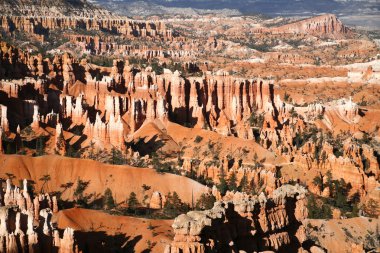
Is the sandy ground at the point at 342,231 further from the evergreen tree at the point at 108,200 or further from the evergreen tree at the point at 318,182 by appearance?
the evergreen tree at the point at 108,200

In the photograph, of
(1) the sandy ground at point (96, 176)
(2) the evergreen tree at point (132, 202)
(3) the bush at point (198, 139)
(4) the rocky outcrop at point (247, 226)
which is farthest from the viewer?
(3) the bush at point (198, 139)

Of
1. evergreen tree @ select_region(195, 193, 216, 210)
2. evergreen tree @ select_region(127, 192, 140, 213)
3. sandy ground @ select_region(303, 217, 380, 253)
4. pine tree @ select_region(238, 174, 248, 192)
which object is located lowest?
sandy ground @ select_region(303, 217, 380, 253)

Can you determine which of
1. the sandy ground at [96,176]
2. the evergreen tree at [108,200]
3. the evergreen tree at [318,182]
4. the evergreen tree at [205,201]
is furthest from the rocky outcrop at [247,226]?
the evergreen tree at [318,182]

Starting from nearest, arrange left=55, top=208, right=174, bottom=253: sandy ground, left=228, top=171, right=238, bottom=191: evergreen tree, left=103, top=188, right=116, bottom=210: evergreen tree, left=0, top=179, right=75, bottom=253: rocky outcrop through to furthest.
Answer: left=0, top=179, right=75, bottom=253: rocky outcrop
left=55, top=208, right=174, bottom=253: sandy ground
left=103, top=188, right=116, bottom=210: evergreen tree
left=228, top=171, right=238, bottom=191: evergreen tree

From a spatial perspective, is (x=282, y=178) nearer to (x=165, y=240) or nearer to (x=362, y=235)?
(x=362, y=235)

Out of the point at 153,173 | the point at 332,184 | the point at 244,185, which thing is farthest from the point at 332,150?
the point at 153,173

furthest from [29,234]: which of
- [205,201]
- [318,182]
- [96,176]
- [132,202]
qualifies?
[318,182]

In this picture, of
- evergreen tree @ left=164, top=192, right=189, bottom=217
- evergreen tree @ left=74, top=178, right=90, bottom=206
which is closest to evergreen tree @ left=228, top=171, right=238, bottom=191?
evergreen tree @ left=164, top=192, right=189, bottom=217

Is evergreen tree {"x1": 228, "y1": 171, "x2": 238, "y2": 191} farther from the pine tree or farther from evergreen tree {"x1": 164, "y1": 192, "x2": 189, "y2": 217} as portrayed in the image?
evergreen tree {"x1": 164, "y1": 192, "x2": 189, "y2": 217}
